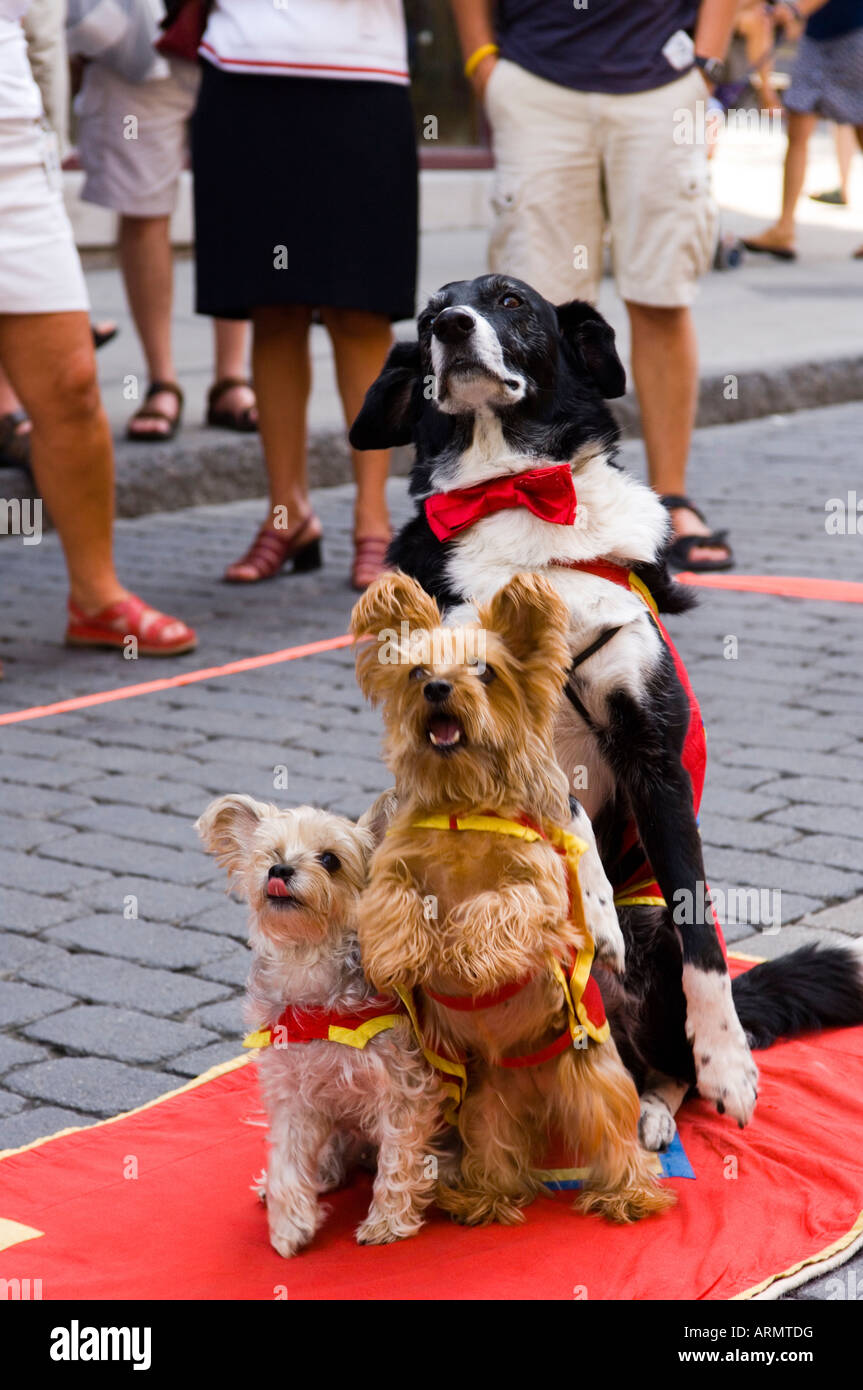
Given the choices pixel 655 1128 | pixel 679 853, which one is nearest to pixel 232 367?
pixel 679 853

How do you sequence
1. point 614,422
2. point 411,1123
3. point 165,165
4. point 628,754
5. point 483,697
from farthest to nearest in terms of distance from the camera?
1. point 165,165
2. point 614,422
3. point 628,754
4. point 411,1123
5. point 483,697

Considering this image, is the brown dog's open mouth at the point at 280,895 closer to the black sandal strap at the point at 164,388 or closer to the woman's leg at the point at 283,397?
the woman's leg at the point at 283,397

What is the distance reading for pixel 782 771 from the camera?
198 inches

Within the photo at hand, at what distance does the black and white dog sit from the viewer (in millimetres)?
3047

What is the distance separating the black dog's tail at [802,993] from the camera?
3496 millimetres

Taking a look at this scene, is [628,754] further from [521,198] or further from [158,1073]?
[521,198]

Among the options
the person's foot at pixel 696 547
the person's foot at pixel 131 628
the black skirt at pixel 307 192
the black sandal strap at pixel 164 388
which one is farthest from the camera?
the black sandal strap at pixel 164 388

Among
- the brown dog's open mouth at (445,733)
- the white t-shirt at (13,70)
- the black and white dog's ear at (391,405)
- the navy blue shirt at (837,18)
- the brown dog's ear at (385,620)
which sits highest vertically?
the navy blue shirt at (837,18)

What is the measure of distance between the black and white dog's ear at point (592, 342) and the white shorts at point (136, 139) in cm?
542

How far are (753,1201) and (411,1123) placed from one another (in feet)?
1.96

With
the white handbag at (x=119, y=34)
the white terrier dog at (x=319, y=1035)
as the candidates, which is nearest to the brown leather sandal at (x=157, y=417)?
the white handbag at (x=119, y=34)

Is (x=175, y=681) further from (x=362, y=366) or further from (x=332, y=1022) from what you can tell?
(x=332, y=1022)

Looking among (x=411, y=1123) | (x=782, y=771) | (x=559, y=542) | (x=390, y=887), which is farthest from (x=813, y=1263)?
(x=782, y=771)

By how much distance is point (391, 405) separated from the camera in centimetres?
339
